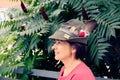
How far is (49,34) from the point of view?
4.07 metres

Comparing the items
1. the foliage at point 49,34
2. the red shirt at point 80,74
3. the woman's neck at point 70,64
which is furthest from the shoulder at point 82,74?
the foliage at point 49,34

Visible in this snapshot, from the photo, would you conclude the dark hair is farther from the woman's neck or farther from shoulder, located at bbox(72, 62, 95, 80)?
shoulder, located at bbox(72, 62, 95, 80)

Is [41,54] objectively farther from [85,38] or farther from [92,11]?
[85,38]

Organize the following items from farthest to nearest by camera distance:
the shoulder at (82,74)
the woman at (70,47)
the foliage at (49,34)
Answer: the foliage at (49,34), the woman at (70,47), the shoulder at (82,74)

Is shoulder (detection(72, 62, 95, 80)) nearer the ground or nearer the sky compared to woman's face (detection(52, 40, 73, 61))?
nearer the ground

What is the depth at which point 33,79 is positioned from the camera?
15.1ft

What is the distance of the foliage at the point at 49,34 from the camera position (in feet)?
12.0

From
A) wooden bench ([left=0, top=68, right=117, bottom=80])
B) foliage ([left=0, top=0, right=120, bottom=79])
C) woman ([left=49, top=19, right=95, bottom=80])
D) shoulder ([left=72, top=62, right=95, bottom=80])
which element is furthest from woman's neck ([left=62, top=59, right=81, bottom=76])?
wooden bench ([left=0, top=68, right=117, bottom=80])

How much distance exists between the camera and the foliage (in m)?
3.65

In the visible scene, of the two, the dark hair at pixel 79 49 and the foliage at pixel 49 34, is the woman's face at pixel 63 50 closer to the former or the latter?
the dark hair at pixel 79 49

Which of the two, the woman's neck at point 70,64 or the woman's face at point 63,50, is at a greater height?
the woman's face at point 63,50

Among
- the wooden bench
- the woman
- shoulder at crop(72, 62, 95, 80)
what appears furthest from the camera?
the wooden bench

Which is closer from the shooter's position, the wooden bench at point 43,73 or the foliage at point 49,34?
the foliage at point 49,34

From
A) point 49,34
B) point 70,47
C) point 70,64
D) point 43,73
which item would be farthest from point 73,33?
point 43,73
